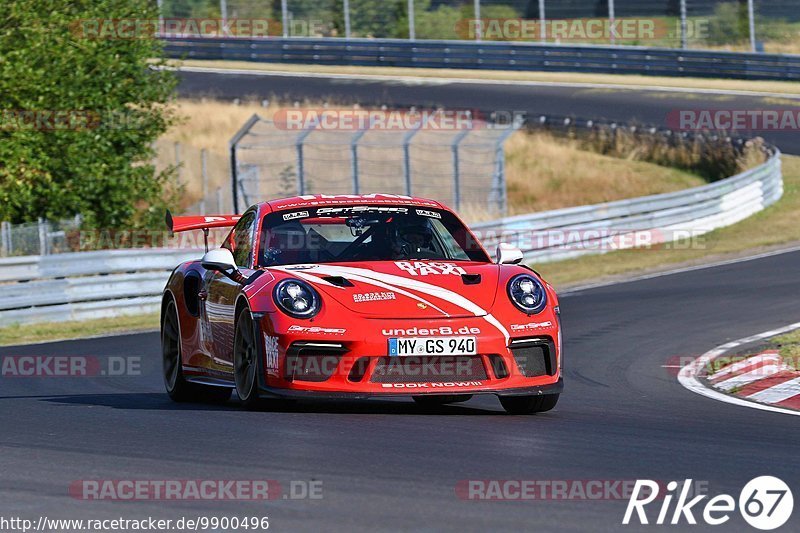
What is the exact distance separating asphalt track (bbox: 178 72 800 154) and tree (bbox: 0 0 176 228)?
13.4 meters

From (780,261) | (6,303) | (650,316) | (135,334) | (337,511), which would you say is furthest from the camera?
(780,261)

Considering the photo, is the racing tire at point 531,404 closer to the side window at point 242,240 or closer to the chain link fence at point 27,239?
the side window at point 242,240

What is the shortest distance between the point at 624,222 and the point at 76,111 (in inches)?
339

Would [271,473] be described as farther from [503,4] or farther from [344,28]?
[344,28]

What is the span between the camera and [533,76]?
42.6m

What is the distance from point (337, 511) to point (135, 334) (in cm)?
1115

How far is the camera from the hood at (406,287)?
25.8ft

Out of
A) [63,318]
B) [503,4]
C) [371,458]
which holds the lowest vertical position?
[63,318]

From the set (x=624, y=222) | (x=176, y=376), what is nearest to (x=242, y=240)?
(x=176, y=376)

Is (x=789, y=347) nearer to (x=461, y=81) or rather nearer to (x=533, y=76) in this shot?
(x=461, y=81)

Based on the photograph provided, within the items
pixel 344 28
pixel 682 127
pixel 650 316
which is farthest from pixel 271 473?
pixel 344 28

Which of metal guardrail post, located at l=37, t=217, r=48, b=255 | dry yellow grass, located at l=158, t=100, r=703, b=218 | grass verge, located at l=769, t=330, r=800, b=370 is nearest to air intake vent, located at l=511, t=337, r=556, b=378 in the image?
grass verge, located at l=769, t=330, r=800, b=370

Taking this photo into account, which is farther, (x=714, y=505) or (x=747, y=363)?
(x=747, y=363)

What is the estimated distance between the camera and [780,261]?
20.0 m
